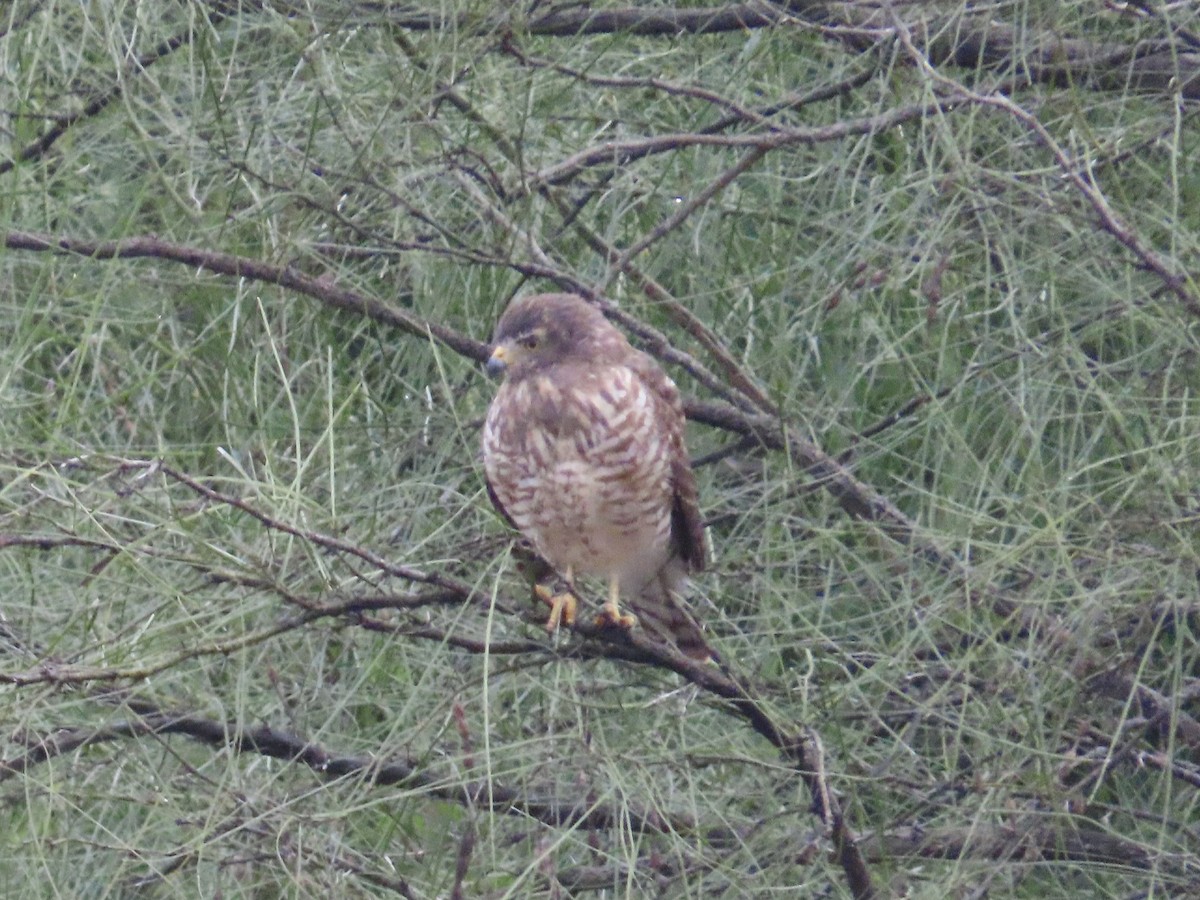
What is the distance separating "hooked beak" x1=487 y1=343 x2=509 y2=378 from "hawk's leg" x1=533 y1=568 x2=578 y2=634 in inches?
14.5

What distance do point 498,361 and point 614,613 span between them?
471mm

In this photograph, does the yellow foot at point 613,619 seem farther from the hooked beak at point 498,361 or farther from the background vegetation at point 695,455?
the hooked beak at point 498,361

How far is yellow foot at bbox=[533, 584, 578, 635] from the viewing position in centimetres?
263

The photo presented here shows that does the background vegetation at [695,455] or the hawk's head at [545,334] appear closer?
the background vegetation at [695,455]

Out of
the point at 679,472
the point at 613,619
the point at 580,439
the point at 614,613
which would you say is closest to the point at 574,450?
the point at 580,439

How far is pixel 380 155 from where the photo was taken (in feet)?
9.43

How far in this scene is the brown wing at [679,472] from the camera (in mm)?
3172

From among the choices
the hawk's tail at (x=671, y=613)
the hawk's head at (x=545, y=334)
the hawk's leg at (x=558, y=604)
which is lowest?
the hawk's tail at (x=671, y=613)

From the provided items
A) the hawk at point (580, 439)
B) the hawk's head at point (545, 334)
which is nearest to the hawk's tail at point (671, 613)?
the hawk at point (580, 439)

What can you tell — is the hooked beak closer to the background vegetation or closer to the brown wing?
the background vegetation

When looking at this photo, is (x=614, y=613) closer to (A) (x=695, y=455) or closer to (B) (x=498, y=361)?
(B) (x=498, y=361)

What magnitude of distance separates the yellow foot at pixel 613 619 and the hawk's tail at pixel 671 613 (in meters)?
0.06

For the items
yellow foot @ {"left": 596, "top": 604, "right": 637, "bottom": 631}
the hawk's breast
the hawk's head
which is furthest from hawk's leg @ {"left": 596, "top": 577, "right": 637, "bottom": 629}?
the hawk's head

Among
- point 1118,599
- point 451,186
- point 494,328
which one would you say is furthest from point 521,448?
point 1118,599
